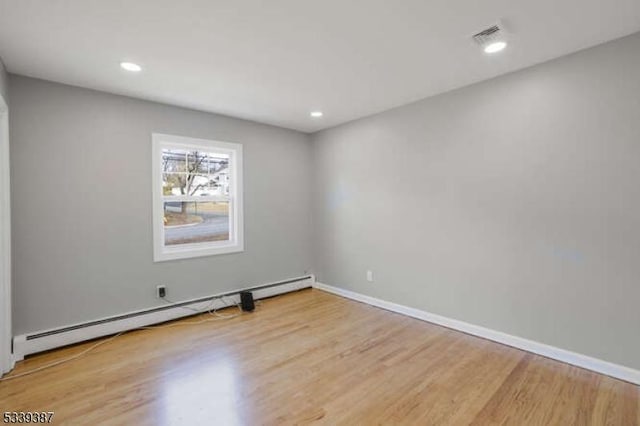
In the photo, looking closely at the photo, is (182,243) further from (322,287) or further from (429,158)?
(429,158)

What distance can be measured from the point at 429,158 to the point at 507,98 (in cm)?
92

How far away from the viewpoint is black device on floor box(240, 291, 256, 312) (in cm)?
379

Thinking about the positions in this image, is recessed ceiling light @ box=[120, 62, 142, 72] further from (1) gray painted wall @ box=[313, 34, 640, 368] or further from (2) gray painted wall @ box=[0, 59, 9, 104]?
(1) gray painted wall @ box=[313, 34, 640, 368]

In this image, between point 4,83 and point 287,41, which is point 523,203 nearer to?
point 287,41

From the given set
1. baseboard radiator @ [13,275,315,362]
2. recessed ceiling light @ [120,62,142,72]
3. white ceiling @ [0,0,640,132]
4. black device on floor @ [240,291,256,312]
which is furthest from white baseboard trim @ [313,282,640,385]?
recessed ceiling light @ [120,62,142,72]

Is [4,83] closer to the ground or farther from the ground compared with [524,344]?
farther from the ground

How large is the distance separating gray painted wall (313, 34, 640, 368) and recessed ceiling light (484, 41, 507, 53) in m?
0.56

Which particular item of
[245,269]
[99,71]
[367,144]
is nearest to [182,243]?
[245,269]

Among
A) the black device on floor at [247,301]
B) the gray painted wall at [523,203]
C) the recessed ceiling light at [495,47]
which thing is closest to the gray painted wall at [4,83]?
the black device on floor at [247,301]

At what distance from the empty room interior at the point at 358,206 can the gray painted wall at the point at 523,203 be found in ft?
0.06

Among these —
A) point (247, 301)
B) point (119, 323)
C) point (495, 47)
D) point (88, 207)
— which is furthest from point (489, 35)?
point (119, 323)

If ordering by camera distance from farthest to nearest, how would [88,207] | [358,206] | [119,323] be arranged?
[358,206]
[119,323]
[88,207]

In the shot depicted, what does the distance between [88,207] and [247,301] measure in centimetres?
203

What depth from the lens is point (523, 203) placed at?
8.86 feet
